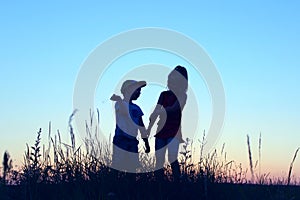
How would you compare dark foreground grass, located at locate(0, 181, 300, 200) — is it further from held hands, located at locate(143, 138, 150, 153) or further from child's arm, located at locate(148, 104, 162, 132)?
child's arm, located at locate(148, 104, 162, 132)

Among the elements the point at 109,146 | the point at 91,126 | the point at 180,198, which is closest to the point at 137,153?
the point at 109,146

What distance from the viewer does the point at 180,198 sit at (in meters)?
6.85

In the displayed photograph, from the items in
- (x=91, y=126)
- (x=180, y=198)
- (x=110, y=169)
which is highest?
(x=91, y=126)

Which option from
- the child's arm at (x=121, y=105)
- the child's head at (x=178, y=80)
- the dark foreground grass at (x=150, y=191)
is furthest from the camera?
the child's arm at (x=121, y=105)

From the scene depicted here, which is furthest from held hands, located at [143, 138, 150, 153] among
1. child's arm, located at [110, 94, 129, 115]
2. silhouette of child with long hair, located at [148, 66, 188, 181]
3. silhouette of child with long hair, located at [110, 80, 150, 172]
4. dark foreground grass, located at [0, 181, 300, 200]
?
dark foreground grass, located at [0, 181, 300, 200]

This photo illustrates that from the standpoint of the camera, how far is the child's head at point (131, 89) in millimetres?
8664

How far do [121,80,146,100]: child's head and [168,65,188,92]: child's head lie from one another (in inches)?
22.0

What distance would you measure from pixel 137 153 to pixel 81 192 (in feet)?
5.52

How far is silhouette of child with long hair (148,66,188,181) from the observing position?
8.13 metres

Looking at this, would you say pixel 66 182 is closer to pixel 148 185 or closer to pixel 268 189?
pixel 148 185

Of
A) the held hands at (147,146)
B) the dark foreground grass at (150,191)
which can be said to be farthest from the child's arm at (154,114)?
the dark foreground grass at (150,191)

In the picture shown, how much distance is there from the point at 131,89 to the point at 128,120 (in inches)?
18.9

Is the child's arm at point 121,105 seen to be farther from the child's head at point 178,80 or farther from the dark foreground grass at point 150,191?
the dark foreground grass at point 150,191

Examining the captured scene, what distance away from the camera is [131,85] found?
868 centimetres
